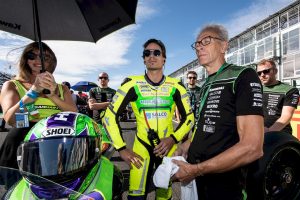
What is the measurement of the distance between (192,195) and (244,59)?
109 feet

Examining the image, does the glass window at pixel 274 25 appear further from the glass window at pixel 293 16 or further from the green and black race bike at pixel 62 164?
the green and black race bike at pixel 62 164

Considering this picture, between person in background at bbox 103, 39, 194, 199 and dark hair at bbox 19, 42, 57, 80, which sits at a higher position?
dark hair at bbox 19, 42, 57, 80

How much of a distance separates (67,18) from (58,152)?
6.39ft

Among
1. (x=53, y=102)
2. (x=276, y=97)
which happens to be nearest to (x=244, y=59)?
(x=276, y=97)

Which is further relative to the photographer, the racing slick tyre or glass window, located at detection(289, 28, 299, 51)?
glass window, located at detection(289, 28, 299, 51)

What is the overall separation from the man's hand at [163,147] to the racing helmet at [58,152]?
1.10 m

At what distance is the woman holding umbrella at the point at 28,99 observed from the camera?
2447mm

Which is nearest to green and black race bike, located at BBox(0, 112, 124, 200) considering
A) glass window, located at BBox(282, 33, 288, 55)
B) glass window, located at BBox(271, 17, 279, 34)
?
glass window, located at BBox(282, 33, 288, 55)

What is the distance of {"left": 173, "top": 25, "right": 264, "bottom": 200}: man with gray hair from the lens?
168 cm

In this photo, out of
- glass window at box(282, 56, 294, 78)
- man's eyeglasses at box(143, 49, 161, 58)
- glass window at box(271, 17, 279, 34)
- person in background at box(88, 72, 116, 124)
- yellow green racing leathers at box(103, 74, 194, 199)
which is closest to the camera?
yellow green racing leathers at box(103, 74, 194, 199)

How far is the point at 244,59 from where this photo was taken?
33.0 metres

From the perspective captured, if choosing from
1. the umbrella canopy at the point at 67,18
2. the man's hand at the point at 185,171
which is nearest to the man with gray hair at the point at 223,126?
the man's hand at the point at 185,171

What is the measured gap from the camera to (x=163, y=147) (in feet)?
9.41

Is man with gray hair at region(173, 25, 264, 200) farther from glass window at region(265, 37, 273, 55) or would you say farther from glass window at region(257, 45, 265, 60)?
glass window at region(257, 45, 265, 60)
